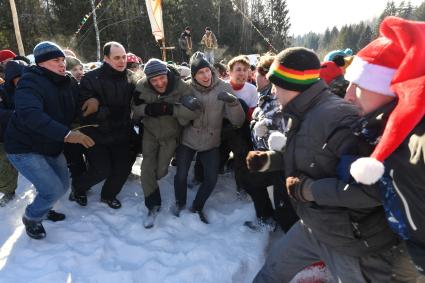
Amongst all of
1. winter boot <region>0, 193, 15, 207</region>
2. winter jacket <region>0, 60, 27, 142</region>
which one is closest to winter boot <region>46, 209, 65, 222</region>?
winter boot <region>0, 193, 15, 207</region>

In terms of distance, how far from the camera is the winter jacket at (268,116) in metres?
3.01

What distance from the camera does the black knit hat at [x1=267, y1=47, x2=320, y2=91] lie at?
6.47ft

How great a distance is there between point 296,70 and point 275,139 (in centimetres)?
55

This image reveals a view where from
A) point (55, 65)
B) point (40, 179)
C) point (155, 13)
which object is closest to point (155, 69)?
point (55, 65)

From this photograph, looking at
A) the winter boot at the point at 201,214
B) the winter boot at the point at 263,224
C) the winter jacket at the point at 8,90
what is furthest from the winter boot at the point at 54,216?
the winter boot at the point at 263,224

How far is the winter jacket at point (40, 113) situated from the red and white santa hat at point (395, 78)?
2.60 metres

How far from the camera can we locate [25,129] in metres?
3.22

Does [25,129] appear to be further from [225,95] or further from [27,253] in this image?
[225,95]

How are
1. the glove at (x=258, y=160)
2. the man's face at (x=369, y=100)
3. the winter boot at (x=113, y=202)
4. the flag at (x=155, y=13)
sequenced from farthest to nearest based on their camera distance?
the flag at (x=155, y=13) → the winter boot at (x=113, y=202) → the glove at (x=258, y=160) → the man's face at (x=369, y=100)

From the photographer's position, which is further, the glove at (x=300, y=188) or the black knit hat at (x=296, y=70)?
the black knit hat at (x=296, y=70)

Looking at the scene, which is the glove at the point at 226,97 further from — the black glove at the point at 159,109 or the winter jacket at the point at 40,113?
the winter jacket at the point at 40,113

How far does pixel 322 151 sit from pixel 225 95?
6.08 feet

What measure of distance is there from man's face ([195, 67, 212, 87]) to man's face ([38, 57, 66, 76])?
139cm

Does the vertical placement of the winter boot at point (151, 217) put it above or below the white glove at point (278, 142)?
below
